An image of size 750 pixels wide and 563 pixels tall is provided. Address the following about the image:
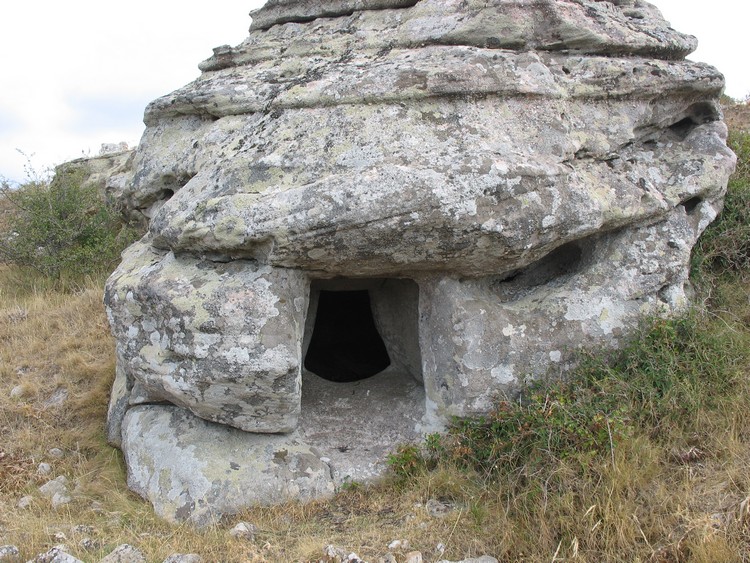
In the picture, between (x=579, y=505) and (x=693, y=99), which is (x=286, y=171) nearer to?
(x=579, y=505)

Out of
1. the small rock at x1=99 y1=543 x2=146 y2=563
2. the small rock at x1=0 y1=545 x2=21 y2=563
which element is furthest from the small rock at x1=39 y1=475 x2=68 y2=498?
the small rock at x1=99 y1=543 x2=146 y2=563

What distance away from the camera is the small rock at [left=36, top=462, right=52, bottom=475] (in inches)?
194

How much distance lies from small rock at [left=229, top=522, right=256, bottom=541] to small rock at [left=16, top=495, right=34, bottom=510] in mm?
1490

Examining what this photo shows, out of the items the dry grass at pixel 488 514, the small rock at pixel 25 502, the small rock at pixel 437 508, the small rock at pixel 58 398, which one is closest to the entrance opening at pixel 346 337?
the small rock at pixel 58 398

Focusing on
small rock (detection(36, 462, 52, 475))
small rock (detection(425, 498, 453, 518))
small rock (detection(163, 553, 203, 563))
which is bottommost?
small rock (detection(425, 498, 453, 518))

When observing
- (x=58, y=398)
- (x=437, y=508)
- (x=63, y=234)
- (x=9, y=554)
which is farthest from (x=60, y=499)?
(x=63, y=234)

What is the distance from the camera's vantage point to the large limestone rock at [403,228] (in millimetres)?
4320

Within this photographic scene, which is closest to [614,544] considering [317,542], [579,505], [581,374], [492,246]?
[579,505]

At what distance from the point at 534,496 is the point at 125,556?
232cm

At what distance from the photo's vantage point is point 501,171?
14.1 feet

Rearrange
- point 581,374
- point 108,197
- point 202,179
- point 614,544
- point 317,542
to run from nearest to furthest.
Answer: point 614,544 < point 317,542 < point 581,374 < point 202,179 < point 108,197

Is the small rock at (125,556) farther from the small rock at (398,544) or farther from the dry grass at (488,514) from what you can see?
the small rock at (398,544)

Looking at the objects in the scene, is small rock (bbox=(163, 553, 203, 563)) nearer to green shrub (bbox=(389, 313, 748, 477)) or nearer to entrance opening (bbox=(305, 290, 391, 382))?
green shrub (bbox=(389, 313, 748, 477))

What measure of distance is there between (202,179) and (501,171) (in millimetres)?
2173
